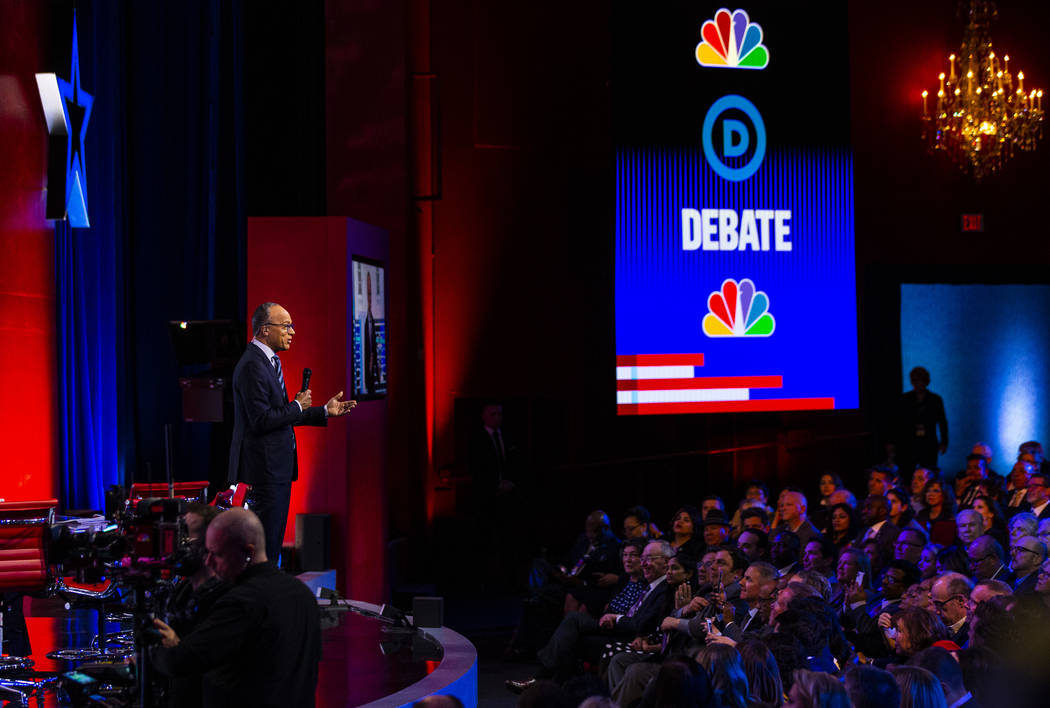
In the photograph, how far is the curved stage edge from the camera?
461 cm

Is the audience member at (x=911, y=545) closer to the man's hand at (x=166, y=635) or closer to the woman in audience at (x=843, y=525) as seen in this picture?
the woman in audience at (x=843, y=525)

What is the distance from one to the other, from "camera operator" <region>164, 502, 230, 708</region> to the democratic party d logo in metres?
7.70

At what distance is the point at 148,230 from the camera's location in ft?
27.1

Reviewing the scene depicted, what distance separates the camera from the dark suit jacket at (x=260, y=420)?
540 centimetres

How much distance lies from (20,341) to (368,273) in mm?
2109

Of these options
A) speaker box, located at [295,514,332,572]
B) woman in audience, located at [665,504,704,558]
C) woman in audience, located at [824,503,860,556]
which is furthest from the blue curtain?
woman in audience, located at [824,503,860,556]

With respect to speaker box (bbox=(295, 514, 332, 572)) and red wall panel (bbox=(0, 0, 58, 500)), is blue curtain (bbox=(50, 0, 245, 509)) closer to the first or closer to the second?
red wall panel (bbox=(0, 0, 58, 500))

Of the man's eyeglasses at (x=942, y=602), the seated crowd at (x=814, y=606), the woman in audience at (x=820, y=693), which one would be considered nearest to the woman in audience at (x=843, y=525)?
the seated crowd at (x=814, y=606)

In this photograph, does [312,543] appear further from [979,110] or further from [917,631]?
[979,110]

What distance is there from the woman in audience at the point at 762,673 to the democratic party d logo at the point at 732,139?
7.31 meters

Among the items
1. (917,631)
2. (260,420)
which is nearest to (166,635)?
(260,420)

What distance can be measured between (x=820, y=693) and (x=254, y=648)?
1510 millimetres

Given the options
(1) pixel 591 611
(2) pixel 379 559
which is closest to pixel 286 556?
(2) pixel 379 559

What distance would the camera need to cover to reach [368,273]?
7.88 metres
